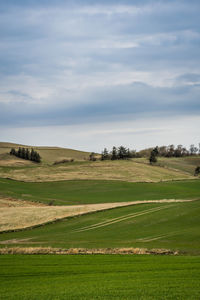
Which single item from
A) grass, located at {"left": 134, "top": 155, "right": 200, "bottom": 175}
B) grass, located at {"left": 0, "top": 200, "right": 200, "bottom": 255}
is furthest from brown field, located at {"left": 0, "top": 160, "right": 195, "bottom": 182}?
Answer: grass, located at {"left": 0, "top": 200, "right": 200, "bottom": 255}

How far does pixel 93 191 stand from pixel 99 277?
58.2 metres

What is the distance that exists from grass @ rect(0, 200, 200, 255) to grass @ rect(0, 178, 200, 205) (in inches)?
689

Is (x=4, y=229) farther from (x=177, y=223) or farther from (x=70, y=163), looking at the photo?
(x=70, y=163)

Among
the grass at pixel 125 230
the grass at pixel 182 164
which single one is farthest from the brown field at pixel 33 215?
the grass at pixel 182 164

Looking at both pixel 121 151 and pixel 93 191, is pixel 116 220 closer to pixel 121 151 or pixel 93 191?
pixel 93 191

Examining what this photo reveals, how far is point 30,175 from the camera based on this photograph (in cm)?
8856

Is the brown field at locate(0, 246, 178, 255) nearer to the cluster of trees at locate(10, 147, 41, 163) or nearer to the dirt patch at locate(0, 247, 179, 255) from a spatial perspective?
the dirt patch at locate(0, 247, 179, 255)

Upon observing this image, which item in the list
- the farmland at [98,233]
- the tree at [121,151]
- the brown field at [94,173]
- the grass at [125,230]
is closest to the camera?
the farmland at [98,233]

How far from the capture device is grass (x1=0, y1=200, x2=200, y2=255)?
92.9 feet

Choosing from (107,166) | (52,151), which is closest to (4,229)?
(107,166)

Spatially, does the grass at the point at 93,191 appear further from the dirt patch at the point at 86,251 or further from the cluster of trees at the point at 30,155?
the cluster of trees at the point at 30,155

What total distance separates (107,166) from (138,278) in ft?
281

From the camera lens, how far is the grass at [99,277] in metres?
12.0

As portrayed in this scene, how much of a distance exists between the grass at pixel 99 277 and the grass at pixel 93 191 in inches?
1625
